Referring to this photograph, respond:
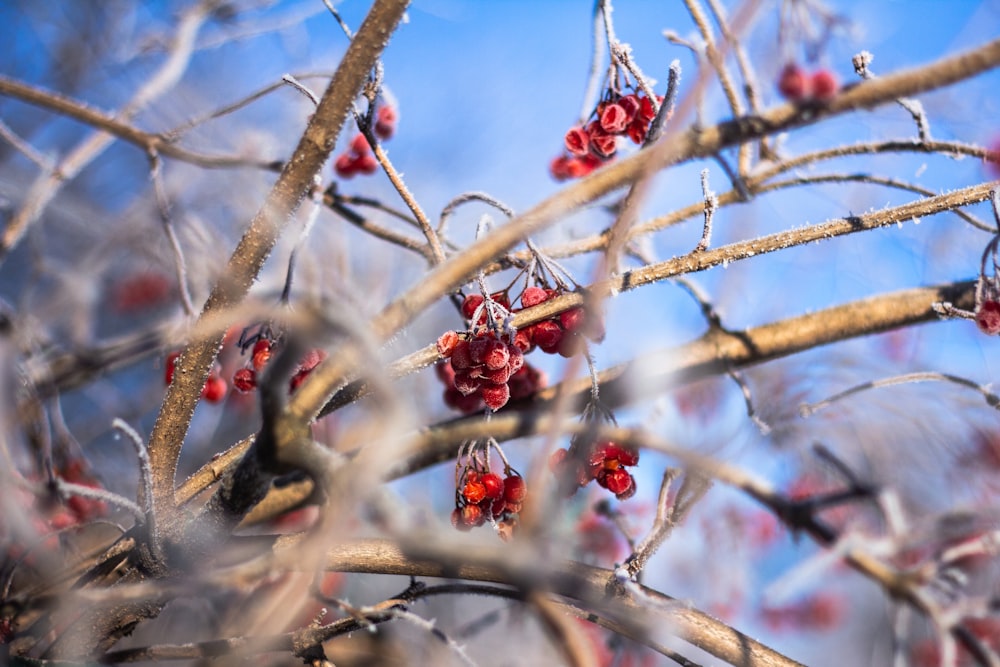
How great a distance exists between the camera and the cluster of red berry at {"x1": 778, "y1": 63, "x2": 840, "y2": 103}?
2.38ft

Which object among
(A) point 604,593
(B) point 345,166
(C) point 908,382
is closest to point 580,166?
(B) point 345,166

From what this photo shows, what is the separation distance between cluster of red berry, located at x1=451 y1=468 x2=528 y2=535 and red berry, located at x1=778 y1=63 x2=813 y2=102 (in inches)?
30.1

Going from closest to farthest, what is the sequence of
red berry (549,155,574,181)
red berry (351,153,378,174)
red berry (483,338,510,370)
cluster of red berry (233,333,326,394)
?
red berry (483,338,510,370) → cluster of red berry (233,333,326,394) → red berry (549,155,574,181) → red berry (351,153,378,174)

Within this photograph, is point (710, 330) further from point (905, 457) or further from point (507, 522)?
point (905, 457)

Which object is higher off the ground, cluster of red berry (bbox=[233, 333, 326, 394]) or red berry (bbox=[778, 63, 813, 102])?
red berry (bbox=[778, 63, 813, 102])

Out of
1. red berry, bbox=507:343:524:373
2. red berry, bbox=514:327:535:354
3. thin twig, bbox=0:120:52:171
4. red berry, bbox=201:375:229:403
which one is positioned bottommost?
red berry, bbox=507:343:524:373

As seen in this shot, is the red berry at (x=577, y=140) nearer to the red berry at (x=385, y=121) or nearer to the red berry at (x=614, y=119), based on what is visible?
the red berry at (x=614, y=119)

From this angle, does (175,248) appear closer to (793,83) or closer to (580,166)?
(580,166)

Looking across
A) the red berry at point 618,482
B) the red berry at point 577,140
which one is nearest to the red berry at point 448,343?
the red berry at point 618,482

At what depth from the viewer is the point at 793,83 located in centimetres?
83

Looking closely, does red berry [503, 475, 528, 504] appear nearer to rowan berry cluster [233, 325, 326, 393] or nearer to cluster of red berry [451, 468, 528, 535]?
cluster of red berry [451, 468, 528, 535]

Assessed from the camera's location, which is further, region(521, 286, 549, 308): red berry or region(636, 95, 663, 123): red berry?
region(636, 95, 663, 123): red berry

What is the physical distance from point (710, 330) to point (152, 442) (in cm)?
115

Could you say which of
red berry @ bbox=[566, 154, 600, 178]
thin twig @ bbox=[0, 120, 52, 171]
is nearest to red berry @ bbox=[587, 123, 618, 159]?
red berry @ bbox=[566, 154, 600, 178]
